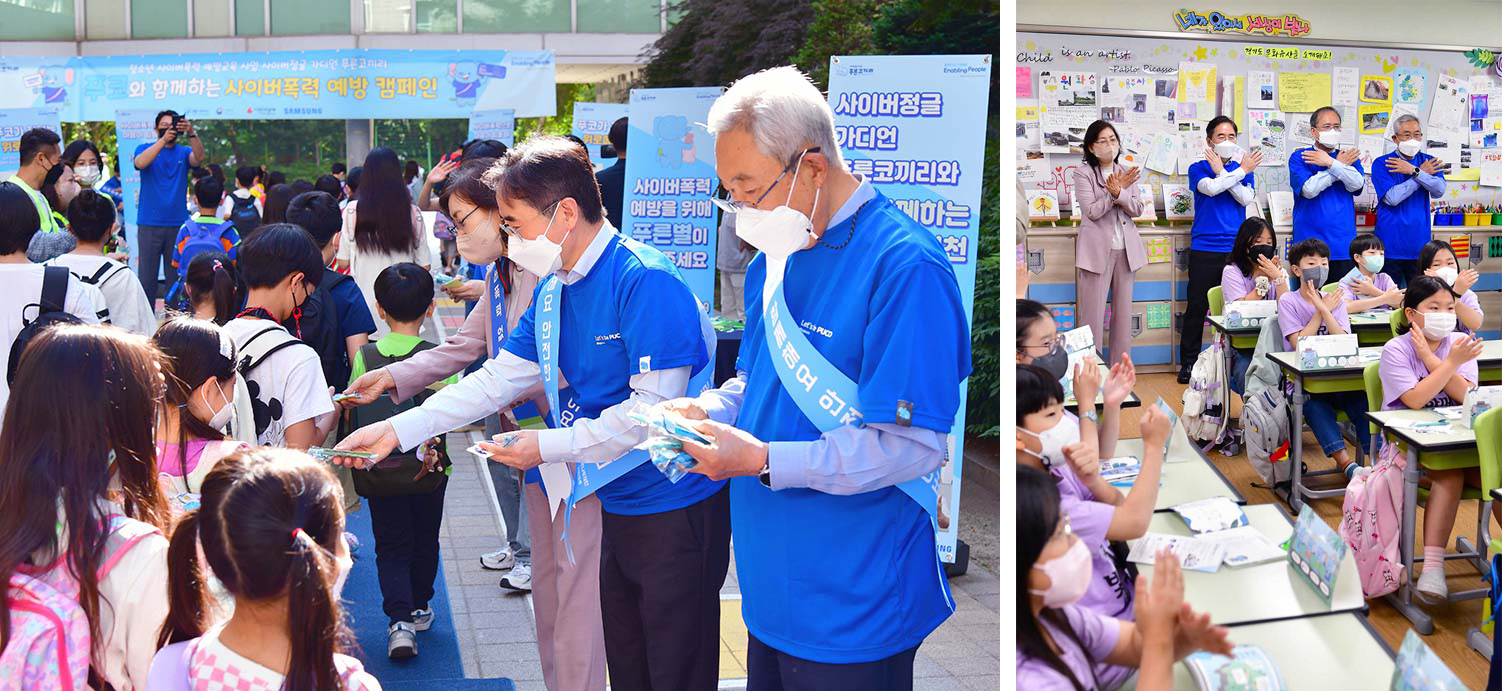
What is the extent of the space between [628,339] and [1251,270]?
2.64 meters

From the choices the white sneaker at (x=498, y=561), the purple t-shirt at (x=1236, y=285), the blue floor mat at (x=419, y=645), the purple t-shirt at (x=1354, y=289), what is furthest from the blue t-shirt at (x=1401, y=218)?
the blue floor mat at (x=419, y=645)

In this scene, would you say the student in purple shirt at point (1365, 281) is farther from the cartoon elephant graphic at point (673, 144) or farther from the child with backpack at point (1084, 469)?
the child with backpack at point (1084, 469)

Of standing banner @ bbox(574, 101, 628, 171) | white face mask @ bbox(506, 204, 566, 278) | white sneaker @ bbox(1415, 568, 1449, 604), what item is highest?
standing banner @ bbox(574, 101, 628, 171)

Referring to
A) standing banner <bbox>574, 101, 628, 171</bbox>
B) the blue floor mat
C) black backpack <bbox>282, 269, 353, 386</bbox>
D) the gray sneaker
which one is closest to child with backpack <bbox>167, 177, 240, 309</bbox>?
the blue floor mat

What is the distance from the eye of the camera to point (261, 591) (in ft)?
5.00

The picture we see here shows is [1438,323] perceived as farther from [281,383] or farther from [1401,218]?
[281,383]

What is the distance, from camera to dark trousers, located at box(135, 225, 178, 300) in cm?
808

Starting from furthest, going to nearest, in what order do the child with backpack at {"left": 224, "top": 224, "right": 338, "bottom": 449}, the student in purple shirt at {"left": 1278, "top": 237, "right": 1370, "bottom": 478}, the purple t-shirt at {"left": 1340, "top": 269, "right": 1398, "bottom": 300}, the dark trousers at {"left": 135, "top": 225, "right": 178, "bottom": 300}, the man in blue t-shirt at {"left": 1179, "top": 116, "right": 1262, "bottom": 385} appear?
the dark trousers at {"left": 135, "top": 225, "right": 178, "bottom": 300}, the purple t-shirt at {"left": 1340, "top": 269, "right": 1398, "bottom": 300}, the student in purple shirt at {"left": 1278, "top": 237, "right": 1370, "bottom": 478}, the man in blue t-shirt at {"left": 1179, "top": 116, "right": 1262, "bottom": 385}, the child with backpack at {"left": 224, "top": 224, "right": 338, "bottom": 449}

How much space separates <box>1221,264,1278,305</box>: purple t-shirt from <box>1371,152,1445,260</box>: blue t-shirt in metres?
2.15

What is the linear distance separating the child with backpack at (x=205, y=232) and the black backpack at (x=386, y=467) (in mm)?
2880

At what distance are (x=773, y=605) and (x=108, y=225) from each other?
10.6 feet

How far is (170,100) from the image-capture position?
9.25 meters

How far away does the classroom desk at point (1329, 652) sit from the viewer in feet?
4.02

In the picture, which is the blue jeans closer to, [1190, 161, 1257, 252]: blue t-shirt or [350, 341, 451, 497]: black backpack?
[1190, 161, 1257, 252]: blue t-shirt
